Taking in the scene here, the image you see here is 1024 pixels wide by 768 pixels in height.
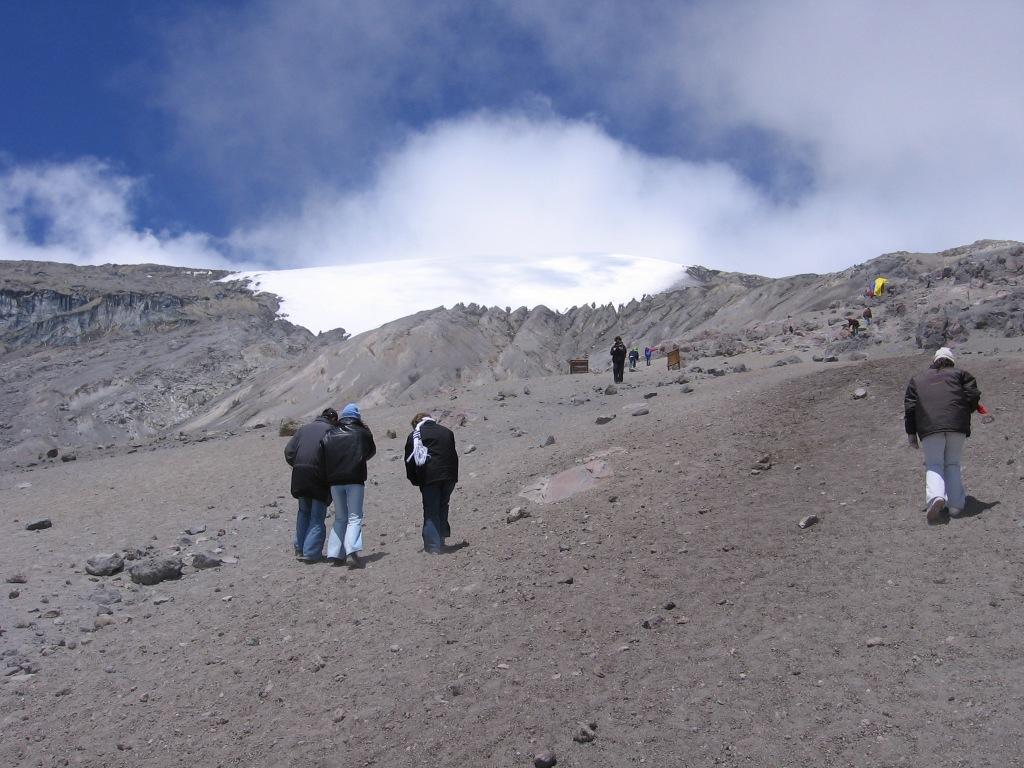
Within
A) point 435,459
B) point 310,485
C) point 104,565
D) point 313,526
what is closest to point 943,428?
point 435,459

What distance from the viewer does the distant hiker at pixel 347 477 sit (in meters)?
8.69

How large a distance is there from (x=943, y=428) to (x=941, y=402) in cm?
24

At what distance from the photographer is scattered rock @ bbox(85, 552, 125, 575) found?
9.11 metres

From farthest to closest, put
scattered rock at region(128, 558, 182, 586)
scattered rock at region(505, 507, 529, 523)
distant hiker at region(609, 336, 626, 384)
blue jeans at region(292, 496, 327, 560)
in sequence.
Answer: distant hiker at region(609, 336, 626, 384), scattered rock at region(505, 507, 529, 523), blue jeans at region(292, 496, 327, 560), scattered rock at region(128, 558, 182, 586)

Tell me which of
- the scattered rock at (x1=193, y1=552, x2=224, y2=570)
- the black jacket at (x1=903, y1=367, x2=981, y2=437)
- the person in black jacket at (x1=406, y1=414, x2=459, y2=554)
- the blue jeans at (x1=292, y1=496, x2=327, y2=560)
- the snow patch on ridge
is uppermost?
the snow patch on ridge

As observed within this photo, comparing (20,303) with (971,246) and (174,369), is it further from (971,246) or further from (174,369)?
(971,246)

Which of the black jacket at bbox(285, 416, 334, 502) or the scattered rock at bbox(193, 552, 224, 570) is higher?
the black jacket at bbox(285, 416, 334, 502)

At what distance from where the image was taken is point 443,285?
320 ft

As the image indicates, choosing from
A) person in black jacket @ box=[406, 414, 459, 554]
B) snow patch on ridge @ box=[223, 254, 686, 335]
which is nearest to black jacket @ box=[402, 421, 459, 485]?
person in black jacket @ box=[406, 414, 459, 554]

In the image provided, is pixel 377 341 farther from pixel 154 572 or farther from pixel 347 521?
pixel 347 521

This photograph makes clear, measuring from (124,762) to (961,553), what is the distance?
5.73m

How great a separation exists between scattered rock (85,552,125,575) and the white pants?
25.9ft

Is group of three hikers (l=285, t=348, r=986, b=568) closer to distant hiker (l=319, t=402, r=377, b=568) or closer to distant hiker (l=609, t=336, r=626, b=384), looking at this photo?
distant hiker (l=319, t=402, r=377, b=568)

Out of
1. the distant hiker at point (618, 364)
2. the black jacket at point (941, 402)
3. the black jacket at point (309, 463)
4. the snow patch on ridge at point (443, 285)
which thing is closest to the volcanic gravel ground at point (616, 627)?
the black jacket at point (941, 402)
